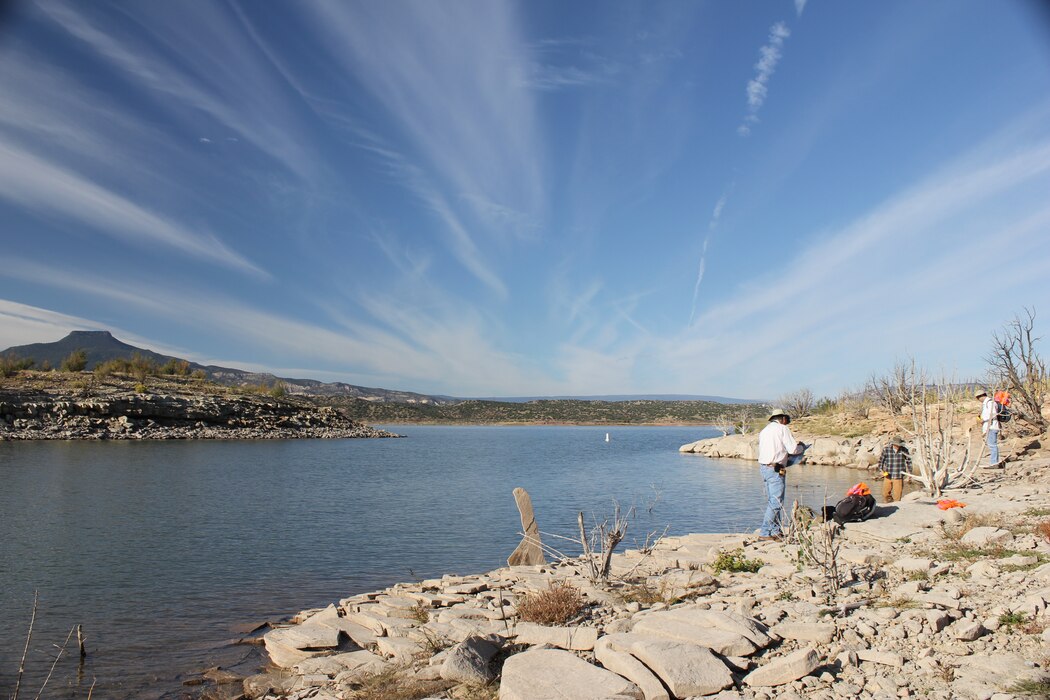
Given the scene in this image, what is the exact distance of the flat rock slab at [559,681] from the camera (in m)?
4.62

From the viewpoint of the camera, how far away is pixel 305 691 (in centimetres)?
621

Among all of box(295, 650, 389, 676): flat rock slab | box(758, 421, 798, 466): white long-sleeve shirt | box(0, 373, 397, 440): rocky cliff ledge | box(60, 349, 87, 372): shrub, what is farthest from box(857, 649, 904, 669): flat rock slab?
box(60, 349, 87, 372): shrub

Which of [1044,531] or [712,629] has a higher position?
[1044,531]

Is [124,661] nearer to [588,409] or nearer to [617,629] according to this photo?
[617,629]

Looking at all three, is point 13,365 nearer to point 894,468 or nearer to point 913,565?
point 894,468

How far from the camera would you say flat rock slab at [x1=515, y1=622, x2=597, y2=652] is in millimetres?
5863

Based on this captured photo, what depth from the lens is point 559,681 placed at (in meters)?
4.85

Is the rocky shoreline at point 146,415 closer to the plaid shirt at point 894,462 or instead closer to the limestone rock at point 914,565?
the plaid shirt at point 894,462

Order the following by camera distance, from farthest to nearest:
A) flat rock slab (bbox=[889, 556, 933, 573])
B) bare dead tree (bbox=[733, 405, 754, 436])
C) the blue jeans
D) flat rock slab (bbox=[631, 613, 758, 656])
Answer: bare dead tree (bbox=[733, 405, 754, 436])
the blue jeans
flat rock slab (bbox=[889, 556, 933, 573])
flat rock slab (bbox=[631, 613, 758, 656])

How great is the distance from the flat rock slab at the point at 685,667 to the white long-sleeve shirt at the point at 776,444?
6599mm

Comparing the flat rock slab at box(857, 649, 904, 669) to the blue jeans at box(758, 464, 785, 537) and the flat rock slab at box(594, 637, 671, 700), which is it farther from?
the blue jeans at box(758, 464, 785, 537)

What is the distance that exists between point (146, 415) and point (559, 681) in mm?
57632

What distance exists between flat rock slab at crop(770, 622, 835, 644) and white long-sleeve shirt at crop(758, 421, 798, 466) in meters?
5.56

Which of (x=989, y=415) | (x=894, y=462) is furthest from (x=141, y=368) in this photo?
(x=989, y=415)
